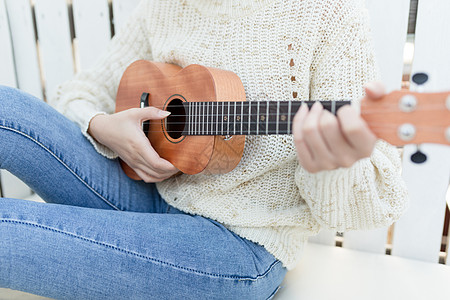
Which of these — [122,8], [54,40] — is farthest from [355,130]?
[54,40]

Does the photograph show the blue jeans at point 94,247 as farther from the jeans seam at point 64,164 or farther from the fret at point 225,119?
the fret at point 225,119

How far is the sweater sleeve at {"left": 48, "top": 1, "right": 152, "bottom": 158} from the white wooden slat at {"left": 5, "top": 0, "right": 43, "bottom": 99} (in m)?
0.46

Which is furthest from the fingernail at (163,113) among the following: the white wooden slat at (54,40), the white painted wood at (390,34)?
the white wooden slat at (54,40)

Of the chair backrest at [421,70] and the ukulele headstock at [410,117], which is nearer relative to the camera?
the ukulele headstock at [410,117]

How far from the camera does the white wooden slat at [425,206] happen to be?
0.94 metres

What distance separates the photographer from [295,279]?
0.86m

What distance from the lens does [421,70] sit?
0.92 m

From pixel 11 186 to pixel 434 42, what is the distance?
1.45 metres

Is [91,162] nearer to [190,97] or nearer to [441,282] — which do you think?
[190,97]

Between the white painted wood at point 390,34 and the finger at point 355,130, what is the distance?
59 centimetres

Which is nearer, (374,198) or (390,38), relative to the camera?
(374,198)

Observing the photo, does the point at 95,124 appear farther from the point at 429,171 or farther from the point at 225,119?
the point at 429,171

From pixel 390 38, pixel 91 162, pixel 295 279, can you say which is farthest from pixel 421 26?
pixel 91 162

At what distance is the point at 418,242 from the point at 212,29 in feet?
2.60
